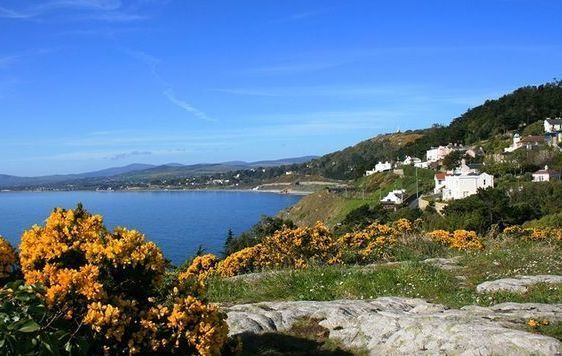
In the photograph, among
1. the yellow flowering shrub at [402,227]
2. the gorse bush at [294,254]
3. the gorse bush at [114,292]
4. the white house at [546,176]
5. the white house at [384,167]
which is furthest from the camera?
the white house at [384,167]

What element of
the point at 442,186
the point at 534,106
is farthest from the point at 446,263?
the point at 534,106

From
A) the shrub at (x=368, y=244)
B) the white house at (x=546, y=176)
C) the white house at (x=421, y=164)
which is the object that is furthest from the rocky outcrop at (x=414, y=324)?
the white house at (x=421, y=164)

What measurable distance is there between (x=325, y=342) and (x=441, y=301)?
2876mm

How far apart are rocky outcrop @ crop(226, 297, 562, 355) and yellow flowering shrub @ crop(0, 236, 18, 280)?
8.17 ft

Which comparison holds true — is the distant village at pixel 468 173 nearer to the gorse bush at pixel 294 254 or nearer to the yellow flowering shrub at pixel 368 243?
the yellow flowering shrub at pixel 368 243

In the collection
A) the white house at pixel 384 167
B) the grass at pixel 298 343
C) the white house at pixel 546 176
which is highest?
the grass at pixel 298 343

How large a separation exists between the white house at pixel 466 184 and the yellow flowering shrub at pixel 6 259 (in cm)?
7670

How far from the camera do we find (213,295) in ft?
31.0

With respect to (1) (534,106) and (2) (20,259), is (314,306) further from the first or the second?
(1) (534,106)

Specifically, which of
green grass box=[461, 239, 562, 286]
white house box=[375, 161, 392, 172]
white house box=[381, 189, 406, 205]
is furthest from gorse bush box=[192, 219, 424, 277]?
white house box=[375, 161, 392, 172]

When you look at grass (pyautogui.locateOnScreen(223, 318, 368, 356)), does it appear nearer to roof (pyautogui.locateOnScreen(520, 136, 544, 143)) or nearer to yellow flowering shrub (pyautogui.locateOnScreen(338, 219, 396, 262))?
yellow flowering shrub (pyautogui.locateOnScreen(338, 219, 396, 262))

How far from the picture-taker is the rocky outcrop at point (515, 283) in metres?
8.54

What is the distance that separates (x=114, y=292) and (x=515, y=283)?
21.5 ft

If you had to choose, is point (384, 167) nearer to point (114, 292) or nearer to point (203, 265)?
point (203, 265)
